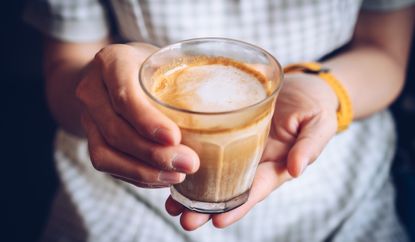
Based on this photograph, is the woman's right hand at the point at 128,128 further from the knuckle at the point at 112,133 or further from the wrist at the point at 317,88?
the wrist at the point at 317,88

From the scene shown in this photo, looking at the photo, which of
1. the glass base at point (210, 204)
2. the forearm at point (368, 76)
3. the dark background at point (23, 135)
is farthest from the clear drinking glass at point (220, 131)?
the dark background at point (23, 135)

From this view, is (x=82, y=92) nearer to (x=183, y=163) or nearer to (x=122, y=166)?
(x=122, y=166)

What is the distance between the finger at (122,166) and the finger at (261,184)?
5.8 inches

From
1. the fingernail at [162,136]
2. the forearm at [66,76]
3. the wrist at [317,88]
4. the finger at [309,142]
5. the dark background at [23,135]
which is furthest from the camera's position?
the dark background at [23,135]

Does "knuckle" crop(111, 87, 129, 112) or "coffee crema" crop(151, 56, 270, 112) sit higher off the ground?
"knuckle" crop(111, 87, 129, 112)

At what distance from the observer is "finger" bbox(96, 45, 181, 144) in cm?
60

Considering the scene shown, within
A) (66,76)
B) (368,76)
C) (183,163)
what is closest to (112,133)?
(183,163)

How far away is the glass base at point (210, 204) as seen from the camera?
76 centimetres

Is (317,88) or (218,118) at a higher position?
(218,118)

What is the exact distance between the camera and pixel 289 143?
2.66 ft

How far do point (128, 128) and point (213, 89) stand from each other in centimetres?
15

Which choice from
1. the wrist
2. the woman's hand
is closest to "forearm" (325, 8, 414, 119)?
the wrist

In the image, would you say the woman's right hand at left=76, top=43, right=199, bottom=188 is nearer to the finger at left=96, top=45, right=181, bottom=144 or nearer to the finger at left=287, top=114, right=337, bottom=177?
the finger at left=96, top=45, right=181, bottom=144

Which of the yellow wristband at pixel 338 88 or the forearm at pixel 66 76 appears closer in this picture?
the yellow wristband at pixel 338 88
